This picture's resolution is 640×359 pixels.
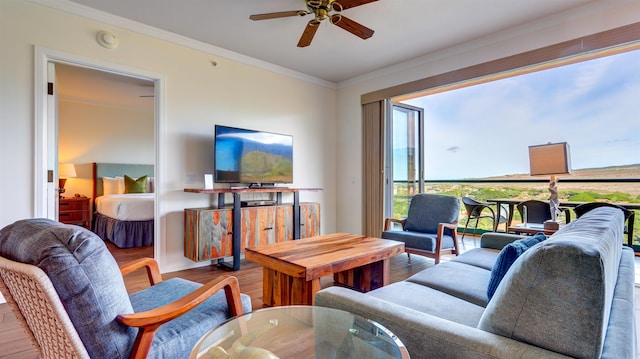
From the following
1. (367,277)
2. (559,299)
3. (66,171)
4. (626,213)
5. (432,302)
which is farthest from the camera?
(66,171)

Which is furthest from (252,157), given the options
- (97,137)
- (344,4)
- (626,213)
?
(626,213)

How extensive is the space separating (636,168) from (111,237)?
7.88 metres

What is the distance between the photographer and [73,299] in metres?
0.99

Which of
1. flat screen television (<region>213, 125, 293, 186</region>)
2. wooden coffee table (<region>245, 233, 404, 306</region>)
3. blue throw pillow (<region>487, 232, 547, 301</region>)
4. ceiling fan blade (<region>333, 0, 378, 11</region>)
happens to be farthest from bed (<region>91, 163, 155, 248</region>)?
blue throw pillow (<region>487, 232, 547, 301</region>)

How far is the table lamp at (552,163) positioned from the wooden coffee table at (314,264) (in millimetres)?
1523

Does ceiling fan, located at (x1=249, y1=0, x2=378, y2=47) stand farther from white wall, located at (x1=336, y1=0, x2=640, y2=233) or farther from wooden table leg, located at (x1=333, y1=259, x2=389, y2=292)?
wooden table leg, located at (x1=333, y1=259, x2=389, y2=292)

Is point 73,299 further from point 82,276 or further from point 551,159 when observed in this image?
point 551,159

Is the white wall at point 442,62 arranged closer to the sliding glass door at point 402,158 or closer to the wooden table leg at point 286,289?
the sliding glass door at point 402,158

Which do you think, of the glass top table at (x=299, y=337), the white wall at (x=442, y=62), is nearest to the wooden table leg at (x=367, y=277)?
the glass top table at (x=299, y=337)

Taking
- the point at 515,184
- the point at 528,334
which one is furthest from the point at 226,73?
the point at 515,184

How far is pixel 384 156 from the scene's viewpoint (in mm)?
4527

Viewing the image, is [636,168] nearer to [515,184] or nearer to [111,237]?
[515,184]

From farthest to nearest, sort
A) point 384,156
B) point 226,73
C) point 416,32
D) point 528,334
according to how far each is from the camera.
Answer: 1. point 384,156
2. point 226,73
3. point 416,32
4. point 528,334

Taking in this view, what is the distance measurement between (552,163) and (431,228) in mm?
1344
